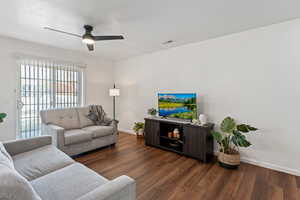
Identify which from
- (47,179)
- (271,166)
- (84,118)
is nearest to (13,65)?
(84,118)

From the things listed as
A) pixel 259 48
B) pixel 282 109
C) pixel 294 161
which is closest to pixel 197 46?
pixel 259 48

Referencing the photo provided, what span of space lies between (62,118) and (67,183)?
227 centimetres

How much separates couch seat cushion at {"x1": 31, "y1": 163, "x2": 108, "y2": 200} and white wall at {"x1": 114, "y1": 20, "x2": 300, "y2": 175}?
256 cm

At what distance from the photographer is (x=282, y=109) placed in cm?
232

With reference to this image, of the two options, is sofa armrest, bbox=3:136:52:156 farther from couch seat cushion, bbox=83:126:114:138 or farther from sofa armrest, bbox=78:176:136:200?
sofa armrest, bbox=78:176:136:200

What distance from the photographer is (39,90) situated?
3537 mm

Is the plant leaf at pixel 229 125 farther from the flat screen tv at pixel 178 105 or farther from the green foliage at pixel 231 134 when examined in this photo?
the flat screen tv at pixel 178 105

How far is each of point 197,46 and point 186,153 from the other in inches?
92.5

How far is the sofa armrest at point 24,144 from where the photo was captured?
1.81m

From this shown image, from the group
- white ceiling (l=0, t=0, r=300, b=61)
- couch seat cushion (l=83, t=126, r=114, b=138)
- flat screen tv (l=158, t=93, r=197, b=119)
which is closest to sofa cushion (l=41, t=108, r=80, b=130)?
couch seat cushion (l=83, t=126, r=114, b=138)

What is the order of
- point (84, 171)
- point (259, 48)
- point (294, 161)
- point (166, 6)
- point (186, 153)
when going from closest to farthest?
point (84, 171), point (166, 6), point (294, 161), point (259, 48), point (186, 153)

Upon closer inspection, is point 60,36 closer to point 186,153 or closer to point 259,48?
point 186,153

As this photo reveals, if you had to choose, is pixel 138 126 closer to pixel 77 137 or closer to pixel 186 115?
pixel 186 115

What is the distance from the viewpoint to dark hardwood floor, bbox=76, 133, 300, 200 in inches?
71.8
